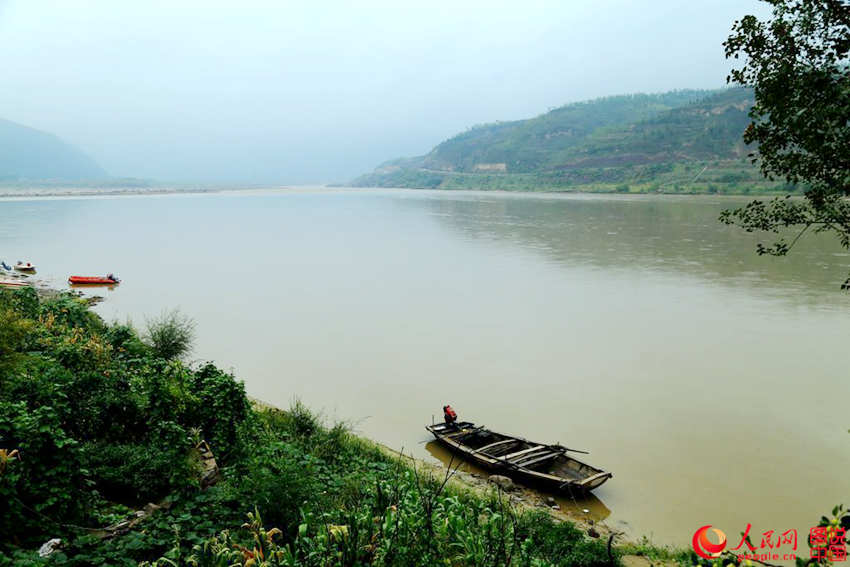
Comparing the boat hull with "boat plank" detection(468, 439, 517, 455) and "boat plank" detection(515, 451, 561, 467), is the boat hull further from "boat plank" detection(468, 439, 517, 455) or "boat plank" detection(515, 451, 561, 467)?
"boat plank" detection(515, 451, 561, 467)

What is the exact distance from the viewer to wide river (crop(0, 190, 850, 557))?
9.24 metres

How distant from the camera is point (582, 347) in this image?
15.7 metres

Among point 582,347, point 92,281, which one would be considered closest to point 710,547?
point 582,347

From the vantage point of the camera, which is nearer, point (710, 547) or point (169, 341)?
point (710, 547)

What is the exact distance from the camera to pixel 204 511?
5.37m

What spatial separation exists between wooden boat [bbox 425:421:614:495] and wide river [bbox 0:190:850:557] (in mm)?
402

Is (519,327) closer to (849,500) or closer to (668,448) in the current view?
(668,448)

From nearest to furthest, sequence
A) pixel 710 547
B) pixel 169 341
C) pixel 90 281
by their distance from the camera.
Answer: pixel 710 547 < pixel 169 341 < pixel 90 281

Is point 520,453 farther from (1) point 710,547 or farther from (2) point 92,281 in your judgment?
(2) point 92,281

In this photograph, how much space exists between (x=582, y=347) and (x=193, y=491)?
40.2 feet

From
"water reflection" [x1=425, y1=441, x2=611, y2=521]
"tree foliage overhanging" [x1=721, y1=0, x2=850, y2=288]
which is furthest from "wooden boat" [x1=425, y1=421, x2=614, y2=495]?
"tree foliage overhanging" [x1=721, y1=0, x2=850, y2=288]

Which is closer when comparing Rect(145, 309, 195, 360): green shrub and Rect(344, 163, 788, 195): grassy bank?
Rect(145, 309, 195, 360): green shrub

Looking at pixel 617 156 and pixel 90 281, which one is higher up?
pixel 617 156

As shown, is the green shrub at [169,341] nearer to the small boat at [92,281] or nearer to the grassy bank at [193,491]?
the grassy bank at [193,491]
